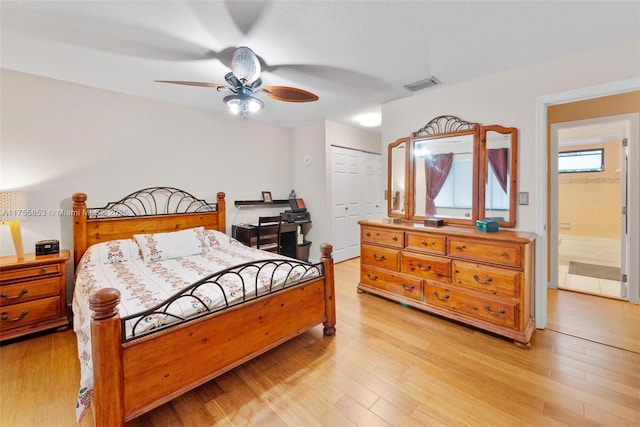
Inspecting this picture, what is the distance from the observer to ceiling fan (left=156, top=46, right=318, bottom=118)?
6.56 ft

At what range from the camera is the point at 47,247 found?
2.69m

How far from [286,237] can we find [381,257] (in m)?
1.88

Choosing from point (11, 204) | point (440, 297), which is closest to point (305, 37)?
point (440, 297)

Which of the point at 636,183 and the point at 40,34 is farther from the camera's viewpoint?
the point at 636,183

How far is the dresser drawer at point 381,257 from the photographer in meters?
3.15

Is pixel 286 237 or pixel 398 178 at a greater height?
pixel 398 178

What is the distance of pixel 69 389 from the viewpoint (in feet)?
6.12

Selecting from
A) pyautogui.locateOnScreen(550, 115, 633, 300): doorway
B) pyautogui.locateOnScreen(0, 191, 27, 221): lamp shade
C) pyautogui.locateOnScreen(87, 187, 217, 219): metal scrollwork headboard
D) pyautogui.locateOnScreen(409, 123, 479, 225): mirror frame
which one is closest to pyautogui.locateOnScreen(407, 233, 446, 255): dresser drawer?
pyautogui.locateOnScreen(409, 123, 479, 225): mirror frame

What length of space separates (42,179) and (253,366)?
2.92m

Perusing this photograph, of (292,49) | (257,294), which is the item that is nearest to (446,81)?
(292,49)

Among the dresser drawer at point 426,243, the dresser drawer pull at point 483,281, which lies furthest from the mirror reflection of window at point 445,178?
Answer: the dresser drawer pull at point 483,281

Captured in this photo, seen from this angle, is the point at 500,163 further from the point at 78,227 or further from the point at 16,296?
the point at 16,296

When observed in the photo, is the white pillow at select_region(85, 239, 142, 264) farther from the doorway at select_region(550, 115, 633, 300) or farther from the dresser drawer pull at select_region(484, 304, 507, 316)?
the doorway at select_region(550, 115, 633, 300)

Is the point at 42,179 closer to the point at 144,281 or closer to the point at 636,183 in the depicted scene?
the point at 144,281
